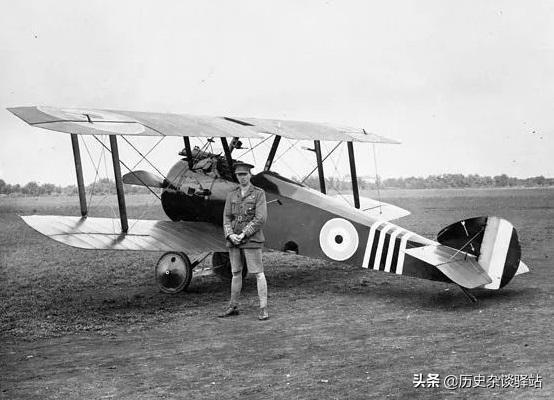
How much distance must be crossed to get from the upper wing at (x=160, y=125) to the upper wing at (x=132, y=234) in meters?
1.42

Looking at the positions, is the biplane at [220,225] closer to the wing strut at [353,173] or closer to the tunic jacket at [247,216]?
the wing strut at [353,173]

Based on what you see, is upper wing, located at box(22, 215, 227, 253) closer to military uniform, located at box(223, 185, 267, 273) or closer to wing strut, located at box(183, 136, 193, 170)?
wing strut, located at box(183, 136, 193, 170)

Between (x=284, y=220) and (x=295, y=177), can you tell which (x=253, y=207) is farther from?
(x=295, y=177)

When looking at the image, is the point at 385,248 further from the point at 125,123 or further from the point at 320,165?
the point at 125,123

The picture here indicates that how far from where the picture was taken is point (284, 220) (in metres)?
8.34

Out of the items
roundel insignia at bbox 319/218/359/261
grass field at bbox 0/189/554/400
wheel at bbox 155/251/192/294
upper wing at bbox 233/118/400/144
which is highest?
upper wing at bbox 233/118/400/144

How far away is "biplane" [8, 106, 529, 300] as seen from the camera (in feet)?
22.6

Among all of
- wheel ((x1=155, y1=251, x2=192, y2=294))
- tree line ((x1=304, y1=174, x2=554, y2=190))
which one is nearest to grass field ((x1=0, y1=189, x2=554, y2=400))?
wheel ((x1=155, y1=251, x2=192, y2=294))

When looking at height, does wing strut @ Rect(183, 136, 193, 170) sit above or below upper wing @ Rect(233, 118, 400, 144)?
below

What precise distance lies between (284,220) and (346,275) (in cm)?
207

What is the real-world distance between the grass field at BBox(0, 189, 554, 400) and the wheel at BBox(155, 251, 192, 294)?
184 millimetres

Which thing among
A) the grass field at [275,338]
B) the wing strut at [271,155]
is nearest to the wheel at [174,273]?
the grass field at [275,338]

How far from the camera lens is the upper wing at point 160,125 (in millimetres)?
6762

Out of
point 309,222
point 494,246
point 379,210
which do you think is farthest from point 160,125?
point 379,210
